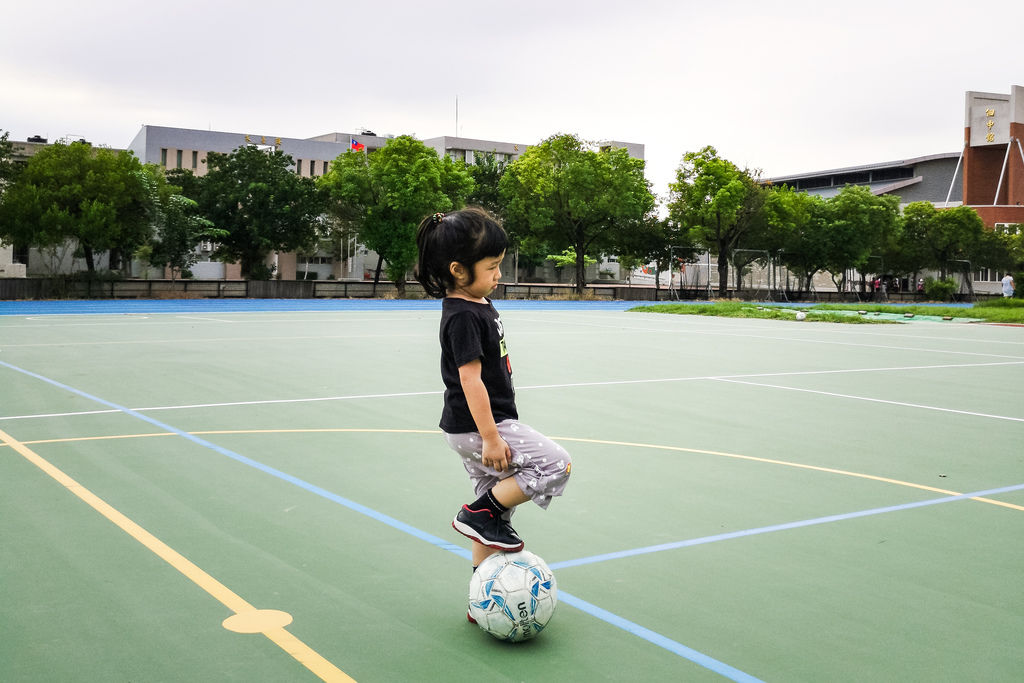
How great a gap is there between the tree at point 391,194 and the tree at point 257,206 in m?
1.64

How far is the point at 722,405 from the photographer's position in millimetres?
9789

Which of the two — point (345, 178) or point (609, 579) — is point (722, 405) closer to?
point (609, 579)

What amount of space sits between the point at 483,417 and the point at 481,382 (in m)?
0.12

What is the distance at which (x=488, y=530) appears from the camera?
11.6ft

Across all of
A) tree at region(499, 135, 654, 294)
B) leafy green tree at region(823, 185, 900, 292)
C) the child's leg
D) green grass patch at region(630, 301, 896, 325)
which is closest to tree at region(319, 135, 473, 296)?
tree at region(499, 135, 654, 294)

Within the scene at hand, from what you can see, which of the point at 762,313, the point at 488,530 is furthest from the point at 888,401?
the point at 762,313

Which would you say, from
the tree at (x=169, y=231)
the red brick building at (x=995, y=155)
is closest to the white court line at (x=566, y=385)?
the tree at (x=169, y=231)

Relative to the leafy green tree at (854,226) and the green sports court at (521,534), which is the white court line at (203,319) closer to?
the green sports court at (521,534)

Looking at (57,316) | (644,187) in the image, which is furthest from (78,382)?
(644,187)

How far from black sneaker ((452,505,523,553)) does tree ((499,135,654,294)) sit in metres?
47.6

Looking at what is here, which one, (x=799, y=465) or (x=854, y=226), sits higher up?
(x=854, y=226)

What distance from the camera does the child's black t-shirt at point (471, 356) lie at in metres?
3.29

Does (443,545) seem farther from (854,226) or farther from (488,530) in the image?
(854,226)

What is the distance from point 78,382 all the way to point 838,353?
12455 millimetres
